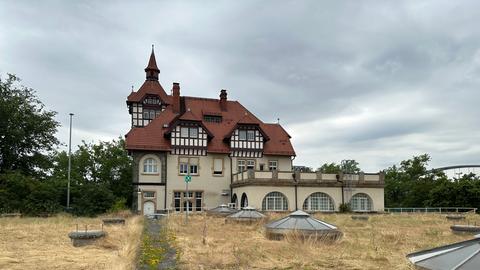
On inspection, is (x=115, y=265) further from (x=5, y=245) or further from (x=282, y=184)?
(x=282, y=184)

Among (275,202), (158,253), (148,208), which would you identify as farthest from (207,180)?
(158,253)

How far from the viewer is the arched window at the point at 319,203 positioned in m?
39.2

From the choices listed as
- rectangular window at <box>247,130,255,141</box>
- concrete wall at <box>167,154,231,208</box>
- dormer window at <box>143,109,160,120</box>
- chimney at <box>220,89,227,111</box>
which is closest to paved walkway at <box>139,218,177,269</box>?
concrete wall at <box>167,154,231,208</box>

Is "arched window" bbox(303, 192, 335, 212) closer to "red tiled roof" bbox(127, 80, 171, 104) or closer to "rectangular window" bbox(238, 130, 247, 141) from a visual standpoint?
"rectangular window" bbox(238, 130, 247, 141)

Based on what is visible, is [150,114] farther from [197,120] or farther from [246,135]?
[246,135]

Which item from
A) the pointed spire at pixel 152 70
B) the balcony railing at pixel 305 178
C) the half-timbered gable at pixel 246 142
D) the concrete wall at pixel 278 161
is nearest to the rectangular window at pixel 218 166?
the concrete wall at pixel 278 161

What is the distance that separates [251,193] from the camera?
1465 inches

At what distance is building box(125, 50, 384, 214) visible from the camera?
38.6 metres

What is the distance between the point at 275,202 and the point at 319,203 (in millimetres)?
4099

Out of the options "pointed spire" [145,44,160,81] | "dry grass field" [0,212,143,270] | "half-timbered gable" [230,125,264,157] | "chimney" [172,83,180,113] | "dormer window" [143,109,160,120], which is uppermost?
"pointed spire" [145,44,160,81]

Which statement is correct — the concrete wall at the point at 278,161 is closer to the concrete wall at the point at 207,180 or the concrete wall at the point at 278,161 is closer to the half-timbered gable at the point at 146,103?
the concrete wall at the point at 207,180

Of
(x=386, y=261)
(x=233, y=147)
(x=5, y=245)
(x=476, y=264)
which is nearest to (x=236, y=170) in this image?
(x=233, y=147)

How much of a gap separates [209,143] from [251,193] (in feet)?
25.3

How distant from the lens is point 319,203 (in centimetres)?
3969
